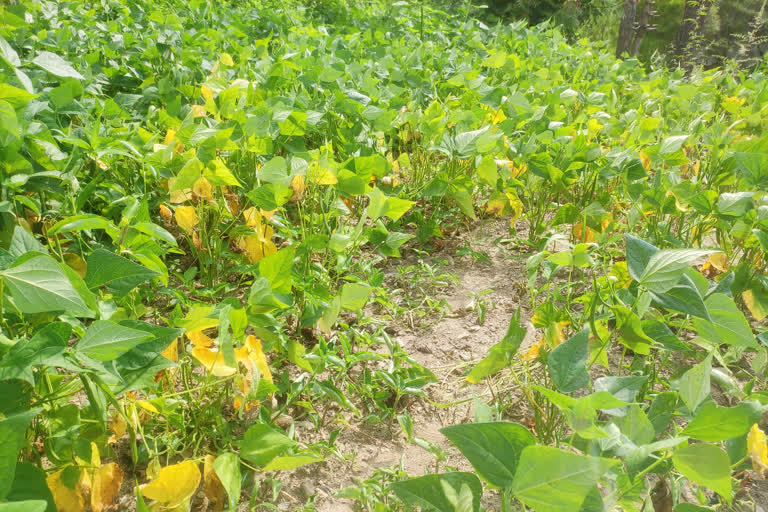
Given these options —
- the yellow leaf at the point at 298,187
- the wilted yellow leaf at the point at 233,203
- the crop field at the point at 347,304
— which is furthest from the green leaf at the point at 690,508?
the wilted yellow leaf at the point at 233,203

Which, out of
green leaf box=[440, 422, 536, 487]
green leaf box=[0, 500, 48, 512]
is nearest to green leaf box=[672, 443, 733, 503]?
green leaf box=[440, 422, 536, 487]

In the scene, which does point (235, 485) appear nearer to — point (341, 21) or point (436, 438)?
point (436, 438)

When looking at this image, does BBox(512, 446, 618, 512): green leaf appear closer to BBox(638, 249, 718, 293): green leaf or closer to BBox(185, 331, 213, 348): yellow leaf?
BBox(638, 249, 718, 293): green leaf

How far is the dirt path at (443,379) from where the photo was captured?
1.09m

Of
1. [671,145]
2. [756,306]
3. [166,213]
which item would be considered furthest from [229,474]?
[671,145]

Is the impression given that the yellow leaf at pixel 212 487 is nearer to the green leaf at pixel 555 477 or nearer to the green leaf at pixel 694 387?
the green leaf at pixel 555 477

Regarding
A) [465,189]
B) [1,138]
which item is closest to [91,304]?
[1,138]

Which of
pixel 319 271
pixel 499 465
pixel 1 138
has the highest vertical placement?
pixel 1 138

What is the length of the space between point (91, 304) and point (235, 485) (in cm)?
35

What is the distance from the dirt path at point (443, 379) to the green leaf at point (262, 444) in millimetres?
177

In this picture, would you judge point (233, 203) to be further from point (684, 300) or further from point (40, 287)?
point (684, 300)

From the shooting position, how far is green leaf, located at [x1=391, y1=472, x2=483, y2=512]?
70 centimetres

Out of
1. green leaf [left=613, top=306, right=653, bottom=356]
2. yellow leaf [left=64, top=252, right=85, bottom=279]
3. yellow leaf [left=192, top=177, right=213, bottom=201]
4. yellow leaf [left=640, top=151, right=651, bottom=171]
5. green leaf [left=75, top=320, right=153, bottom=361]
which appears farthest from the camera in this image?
yellow leaf [left=640, top=151, right=651, bottom=171]

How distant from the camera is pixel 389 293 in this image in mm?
1643
